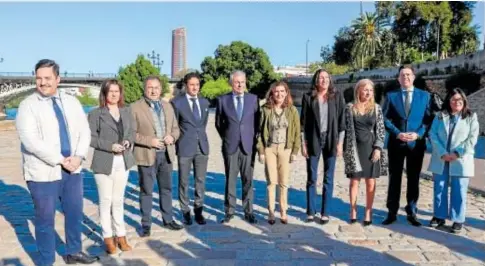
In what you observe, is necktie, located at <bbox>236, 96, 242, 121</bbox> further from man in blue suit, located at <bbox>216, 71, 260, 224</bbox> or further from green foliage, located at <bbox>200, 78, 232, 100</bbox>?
green foliage, located at <bbox>200, 78, 232, 100</bbox>

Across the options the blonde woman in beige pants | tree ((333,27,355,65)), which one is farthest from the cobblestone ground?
tree ((333,27,355,65))

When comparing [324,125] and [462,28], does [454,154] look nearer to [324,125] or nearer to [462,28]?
[324,125]

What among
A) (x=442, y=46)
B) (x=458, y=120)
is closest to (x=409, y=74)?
(x=458, y=120)

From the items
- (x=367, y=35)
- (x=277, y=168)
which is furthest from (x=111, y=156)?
(x=367, y=35)

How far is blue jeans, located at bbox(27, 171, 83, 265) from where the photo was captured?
418 centimetres

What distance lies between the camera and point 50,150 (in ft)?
13.5

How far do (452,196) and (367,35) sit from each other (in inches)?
2351

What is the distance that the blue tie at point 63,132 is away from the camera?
4.29 m

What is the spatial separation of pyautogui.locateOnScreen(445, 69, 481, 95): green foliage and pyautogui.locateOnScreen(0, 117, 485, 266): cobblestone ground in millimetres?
20351

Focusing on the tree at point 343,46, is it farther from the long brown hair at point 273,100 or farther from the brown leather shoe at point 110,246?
the brown leather shoe at point 110,246

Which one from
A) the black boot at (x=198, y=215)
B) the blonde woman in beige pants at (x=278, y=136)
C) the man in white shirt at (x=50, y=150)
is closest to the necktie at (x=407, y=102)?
the blonde woman in beige pants at (x=278, y=136)

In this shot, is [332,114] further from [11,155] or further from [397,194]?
[11,155]

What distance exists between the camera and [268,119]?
590 centimetres

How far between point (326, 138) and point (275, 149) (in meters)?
0.67
